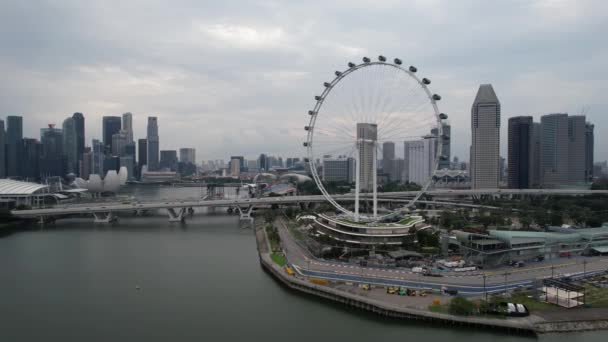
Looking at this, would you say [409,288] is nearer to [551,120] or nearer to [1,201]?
[1,201]

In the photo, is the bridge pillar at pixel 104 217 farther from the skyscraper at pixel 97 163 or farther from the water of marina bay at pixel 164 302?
the skyscraper at pixel 97 163

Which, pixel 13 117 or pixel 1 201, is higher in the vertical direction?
pixel 13 117

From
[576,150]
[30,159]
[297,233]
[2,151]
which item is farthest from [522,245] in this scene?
[30,159]

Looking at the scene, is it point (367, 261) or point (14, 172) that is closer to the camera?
point (367, 261)

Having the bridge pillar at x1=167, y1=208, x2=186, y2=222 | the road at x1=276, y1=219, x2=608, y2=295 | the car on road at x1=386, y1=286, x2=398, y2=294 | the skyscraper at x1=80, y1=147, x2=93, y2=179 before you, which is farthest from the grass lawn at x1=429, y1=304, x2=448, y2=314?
the skyscraper at x1=80, y1=147, x2=93, y2=179

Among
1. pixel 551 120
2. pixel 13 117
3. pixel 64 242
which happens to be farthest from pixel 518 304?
pixel 13 117

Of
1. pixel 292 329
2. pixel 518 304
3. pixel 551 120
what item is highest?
pixel 551 120

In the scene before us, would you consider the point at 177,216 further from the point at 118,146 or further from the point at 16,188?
the point at 118,146
